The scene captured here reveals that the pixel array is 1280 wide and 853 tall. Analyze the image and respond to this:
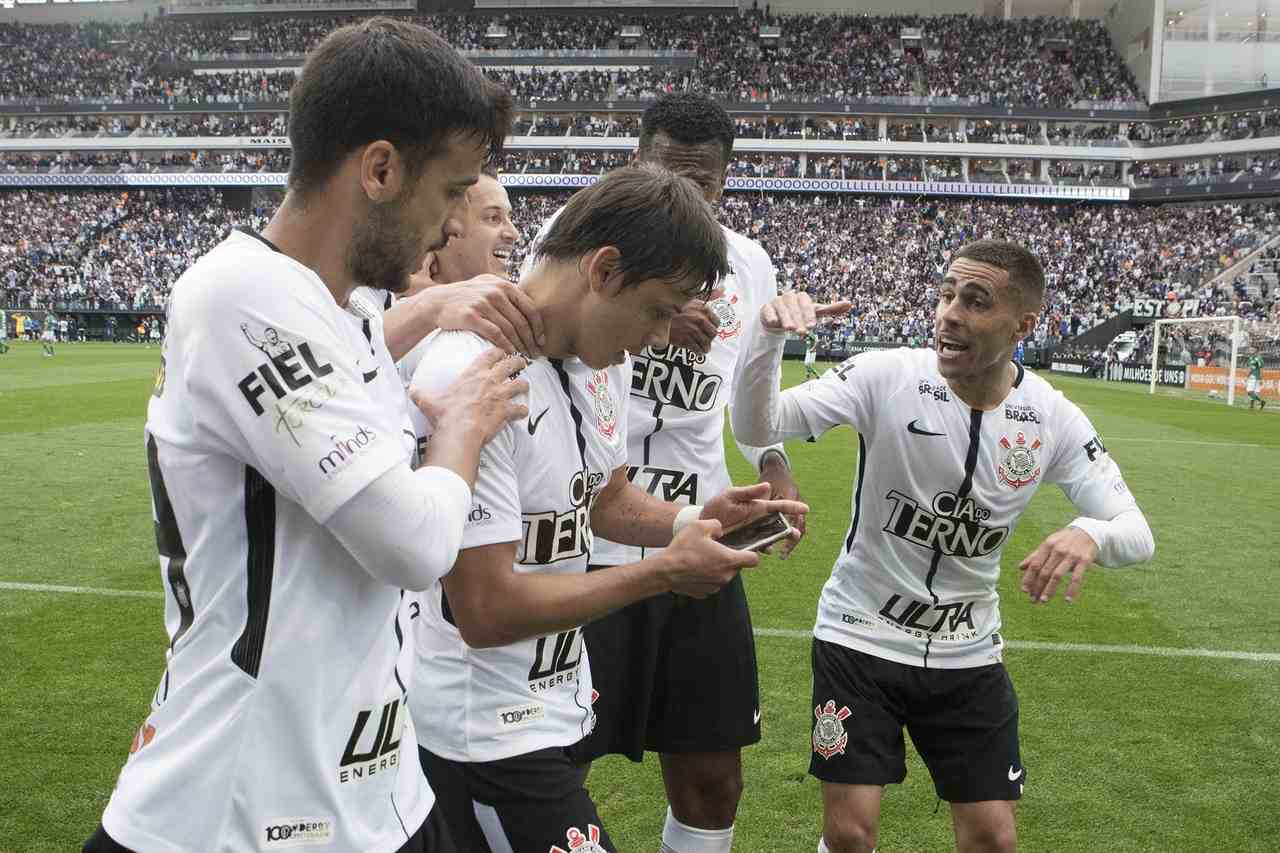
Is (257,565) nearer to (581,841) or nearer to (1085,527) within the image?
(581,841)

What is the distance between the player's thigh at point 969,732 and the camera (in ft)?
11.5

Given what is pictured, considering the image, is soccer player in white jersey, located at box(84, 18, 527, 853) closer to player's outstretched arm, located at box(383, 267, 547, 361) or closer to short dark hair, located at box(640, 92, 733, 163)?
player's outstretched arm, located at box(383, 267, 547, 361)

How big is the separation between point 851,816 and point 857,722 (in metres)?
0.31

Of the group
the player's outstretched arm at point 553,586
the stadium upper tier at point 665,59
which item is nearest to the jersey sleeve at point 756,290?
the player's outstretched arm at point 553,586

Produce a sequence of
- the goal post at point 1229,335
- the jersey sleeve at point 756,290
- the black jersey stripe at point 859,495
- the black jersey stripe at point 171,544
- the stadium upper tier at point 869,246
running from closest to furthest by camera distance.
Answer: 1. the black jersey stripe at point 171,544
2. the black jersey stripe at point 859,495
3. the jersey sleeve at point 756,290
4. the goal post at point 1229,335
5. the stadium upper tier at point 869,246

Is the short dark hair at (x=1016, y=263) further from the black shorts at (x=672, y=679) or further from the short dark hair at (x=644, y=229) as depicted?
the short dark hair at (x=644, y=229)

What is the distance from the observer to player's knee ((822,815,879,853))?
3.43 m

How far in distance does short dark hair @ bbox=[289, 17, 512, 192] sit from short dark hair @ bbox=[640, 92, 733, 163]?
254 centimetres

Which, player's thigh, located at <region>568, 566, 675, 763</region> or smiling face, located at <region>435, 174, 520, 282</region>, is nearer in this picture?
player's thigh, located at <region>568, 566, 675, 763</region>

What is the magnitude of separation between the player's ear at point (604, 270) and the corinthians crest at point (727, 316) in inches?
69.4

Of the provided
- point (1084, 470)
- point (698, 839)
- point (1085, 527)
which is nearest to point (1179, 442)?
point (1084, 470)

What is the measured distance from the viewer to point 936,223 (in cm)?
5588

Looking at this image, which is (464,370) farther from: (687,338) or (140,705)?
(140,705)

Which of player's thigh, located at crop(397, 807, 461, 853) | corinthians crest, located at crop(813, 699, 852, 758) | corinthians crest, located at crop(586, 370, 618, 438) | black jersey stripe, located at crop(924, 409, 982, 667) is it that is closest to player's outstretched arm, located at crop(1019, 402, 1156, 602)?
black jersey stripe, located at crop(924, 409, 982, 667)
